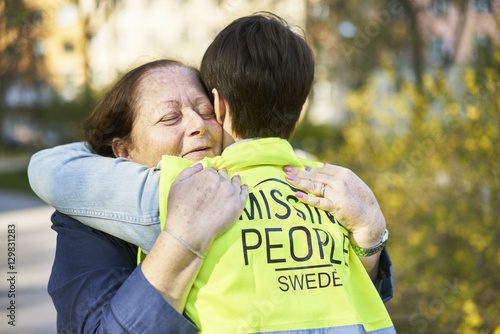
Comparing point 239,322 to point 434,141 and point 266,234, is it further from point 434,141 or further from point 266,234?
point 434,141

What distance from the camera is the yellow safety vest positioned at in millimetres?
1292

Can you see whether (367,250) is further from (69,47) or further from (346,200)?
(69,47)

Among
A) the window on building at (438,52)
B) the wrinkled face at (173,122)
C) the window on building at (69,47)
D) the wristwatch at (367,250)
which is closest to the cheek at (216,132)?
the wrinkled face at (173,122)

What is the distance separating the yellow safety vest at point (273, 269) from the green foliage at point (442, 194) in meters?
2.68

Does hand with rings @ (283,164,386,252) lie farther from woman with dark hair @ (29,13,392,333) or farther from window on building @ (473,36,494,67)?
window on building @ (473,36,494,67)

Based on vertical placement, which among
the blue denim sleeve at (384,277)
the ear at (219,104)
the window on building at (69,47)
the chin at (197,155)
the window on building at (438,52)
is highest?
the ear at (219,104)

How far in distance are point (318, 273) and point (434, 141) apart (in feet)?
Answer: 13.8

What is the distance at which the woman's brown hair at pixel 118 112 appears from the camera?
1870 mm

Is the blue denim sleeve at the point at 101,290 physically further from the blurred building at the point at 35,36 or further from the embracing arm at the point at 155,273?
the blurred building at the point at 35,36

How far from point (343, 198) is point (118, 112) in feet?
2.91

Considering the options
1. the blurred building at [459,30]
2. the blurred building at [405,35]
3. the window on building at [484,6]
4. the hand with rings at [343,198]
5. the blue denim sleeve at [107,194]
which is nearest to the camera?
the blue denim sleeve at [107,194]

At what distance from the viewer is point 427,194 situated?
5.29m

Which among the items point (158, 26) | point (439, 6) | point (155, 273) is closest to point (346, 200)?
point (155, 273)

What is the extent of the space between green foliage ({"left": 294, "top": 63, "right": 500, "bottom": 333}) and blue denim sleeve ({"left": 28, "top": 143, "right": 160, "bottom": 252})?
3.06 m
